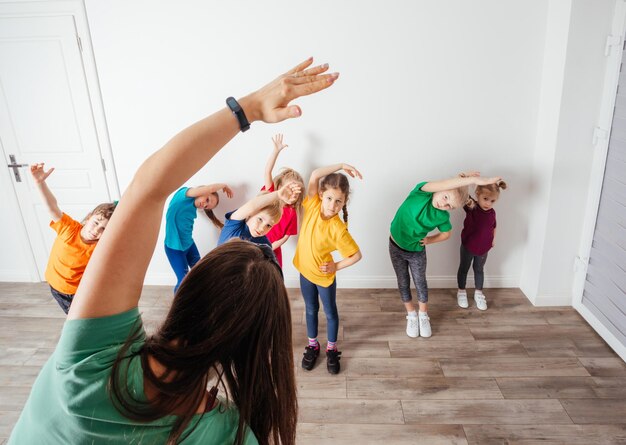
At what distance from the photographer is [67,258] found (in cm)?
246

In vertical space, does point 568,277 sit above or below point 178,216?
below

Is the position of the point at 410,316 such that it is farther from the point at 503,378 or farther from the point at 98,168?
the point at 98,168

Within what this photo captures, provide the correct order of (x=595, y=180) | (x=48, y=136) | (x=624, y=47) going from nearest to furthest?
(x=624, y=47) → (x=595, y=180) → (x=48, y=136)

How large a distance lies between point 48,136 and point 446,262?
10.7 ft

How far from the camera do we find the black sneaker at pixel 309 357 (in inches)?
103

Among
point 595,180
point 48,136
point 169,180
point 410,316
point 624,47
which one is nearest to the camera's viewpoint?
point 169,180

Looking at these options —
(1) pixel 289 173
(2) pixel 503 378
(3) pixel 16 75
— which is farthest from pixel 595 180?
(3) pixel 16 75

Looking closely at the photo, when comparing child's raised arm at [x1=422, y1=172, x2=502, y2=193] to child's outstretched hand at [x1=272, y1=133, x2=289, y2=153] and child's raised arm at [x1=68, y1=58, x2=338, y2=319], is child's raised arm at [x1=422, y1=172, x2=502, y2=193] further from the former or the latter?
child's raised arm at [x1=68, y1=58, x2=338, y2=319]

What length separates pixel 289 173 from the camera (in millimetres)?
2984

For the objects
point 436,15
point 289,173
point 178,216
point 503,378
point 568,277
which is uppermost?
point 436,15

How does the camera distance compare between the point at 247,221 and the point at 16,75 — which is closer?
the point at 247,221

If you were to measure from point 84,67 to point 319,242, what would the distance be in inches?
86.6

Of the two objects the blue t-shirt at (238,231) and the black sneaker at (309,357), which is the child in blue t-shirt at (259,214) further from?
the black sneaker at (309,357)

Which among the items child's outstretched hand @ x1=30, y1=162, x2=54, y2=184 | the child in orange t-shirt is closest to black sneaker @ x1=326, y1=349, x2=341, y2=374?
the child in orange t-shirt
